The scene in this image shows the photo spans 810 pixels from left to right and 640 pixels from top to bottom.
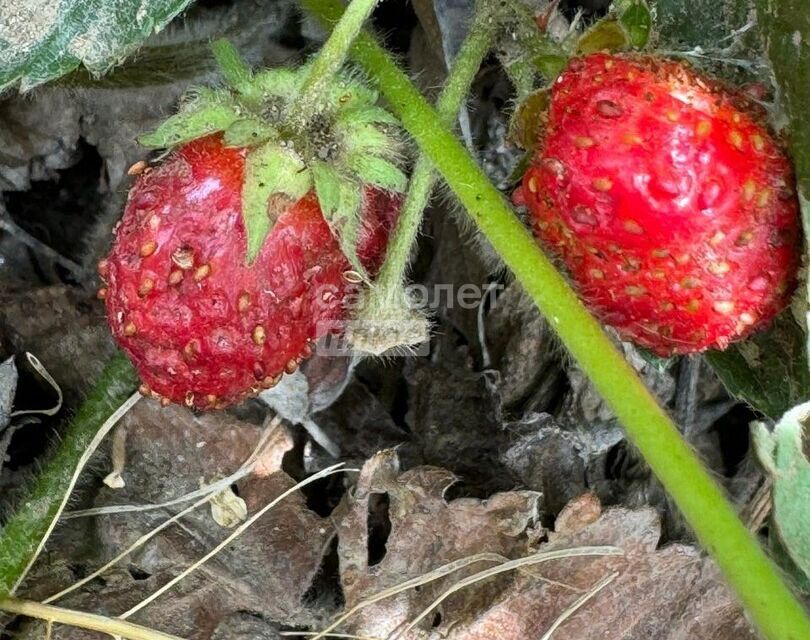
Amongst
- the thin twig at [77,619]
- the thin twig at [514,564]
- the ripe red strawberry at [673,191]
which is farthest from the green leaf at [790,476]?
the thin twig at [77,619]

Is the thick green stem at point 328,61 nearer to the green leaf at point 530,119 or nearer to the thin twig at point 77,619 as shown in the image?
the green leaf at point 530,119

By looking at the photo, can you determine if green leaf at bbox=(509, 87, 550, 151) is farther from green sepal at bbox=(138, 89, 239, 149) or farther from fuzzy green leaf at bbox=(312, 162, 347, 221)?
green sepal at bbox=(138, 89, 239, 149)

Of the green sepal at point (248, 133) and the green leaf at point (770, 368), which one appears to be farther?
the green leaf at point (770, 368)

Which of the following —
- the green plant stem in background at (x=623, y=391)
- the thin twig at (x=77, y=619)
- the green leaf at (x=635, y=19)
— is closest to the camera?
the green plant stem in background at (x=623, y=391)

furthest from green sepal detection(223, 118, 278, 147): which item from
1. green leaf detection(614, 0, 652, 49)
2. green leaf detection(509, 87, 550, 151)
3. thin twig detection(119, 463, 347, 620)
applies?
thin twig detection(119, 463, 347, 620)

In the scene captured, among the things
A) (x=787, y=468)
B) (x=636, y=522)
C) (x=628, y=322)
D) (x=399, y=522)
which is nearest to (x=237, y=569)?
(x=399, y=522)

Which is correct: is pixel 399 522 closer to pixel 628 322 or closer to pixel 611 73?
pixel 628 322

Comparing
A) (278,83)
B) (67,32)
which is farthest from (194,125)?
(67,32)

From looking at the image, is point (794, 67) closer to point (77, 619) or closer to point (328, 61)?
point (328, 61)
